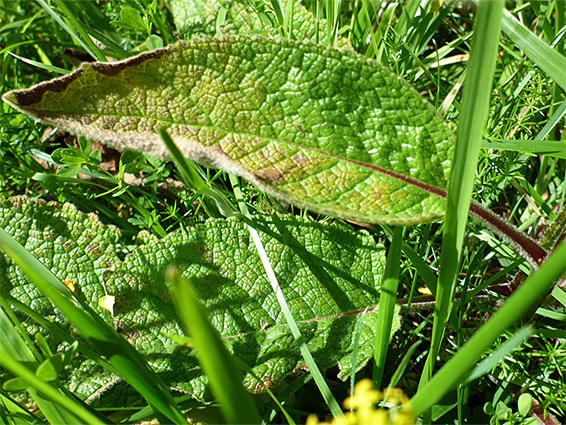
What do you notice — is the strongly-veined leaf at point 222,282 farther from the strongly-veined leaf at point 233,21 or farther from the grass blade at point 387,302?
the strongly-veined leaf at point 233,21

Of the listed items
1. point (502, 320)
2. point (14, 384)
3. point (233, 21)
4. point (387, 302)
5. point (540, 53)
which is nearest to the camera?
point (502, 320)

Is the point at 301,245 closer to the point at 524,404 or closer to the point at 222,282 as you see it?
the point at 222,282

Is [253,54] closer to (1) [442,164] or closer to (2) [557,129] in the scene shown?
(1) [442,164]

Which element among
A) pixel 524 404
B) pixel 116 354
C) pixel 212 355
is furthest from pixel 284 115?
pixel 524 404

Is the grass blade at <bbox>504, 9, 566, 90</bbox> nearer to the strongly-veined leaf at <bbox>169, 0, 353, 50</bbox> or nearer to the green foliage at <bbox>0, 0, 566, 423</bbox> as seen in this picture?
the green foliage at <bbox>0, 0, 566, 423</bbox>

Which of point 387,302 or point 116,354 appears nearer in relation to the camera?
point 116,354

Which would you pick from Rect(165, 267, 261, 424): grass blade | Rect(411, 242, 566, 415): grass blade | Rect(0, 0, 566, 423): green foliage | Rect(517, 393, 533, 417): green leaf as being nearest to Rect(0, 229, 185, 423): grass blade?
Rect(0, 0, 566, 423): green foliage
